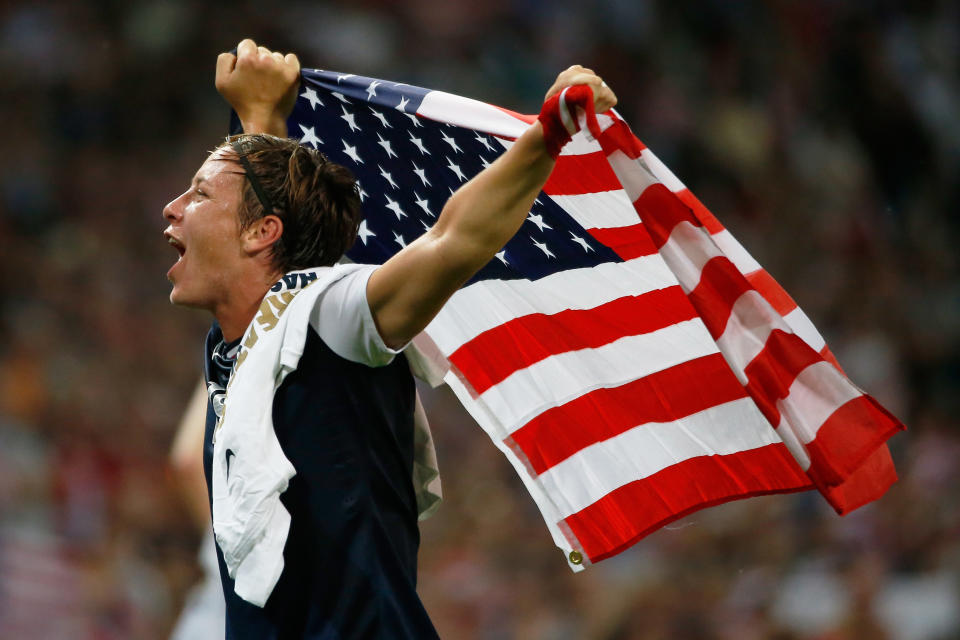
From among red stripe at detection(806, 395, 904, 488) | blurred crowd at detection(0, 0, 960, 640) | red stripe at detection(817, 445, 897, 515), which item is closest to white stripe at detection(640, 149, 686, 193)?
red stripe at detection(806, 395, 904, 488)

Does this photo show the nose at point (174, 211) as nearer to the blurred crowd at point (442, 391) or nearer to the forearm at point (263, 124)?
the forearm at point (263, 124)

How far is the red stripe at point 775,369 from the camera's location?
102 inches

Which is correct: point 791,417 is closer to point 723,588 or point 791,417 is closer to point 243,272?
point 243,272

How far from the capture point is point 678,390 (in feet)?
9.63

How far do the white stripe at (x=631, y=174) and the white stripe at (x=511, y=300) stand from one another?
394 mm

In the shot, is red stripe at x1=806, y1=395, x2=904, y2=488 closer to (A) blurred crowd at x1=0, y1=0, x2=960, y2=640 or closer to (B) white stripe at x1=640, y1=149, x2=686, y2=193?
(B) white stripe at x1=640, y1=149, x2=686, y2=193

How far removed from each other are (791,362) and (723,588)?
3.44 metres

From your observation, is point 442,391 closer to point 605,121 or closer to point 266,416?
point 605,121

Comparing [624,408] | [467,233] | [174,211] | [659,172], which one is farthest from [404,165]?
[467,233]

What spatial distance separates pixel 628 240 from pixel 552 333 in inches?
11.8

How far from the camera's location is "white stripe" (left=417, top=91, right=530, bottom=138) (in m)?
2.53

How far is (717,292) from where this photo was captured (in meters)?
2.59

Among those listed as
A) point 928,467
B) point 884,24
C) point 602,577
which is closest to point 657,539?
point 602,577

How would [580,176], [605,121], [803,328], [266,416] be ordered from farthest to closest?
[580,176]
[803,328]
[605,121]
[266,416]
